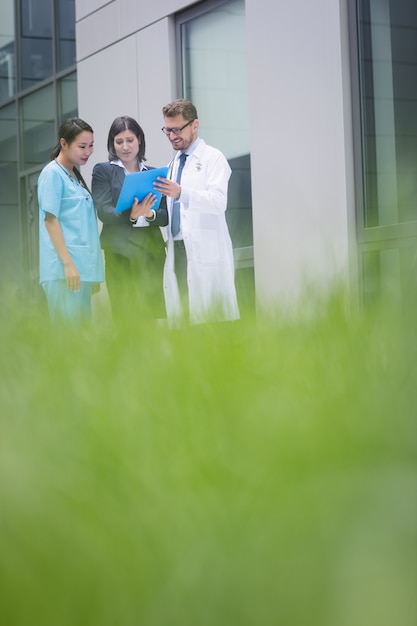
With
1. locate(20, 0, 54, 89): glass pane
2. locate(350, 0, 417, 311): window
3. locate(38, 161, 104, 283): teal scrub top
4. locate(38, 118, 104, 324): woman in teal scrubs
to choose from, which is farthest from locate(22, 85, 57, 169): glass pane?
locate(38, 161, 104, 283): teal scrub top

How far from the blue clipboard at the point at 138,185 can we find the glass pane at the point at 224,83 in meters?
2.35

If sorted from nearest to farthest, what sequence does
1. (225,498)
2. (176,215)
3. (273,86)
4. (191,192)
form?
(225,498) → (191,192) → (176,215) → (273,86)

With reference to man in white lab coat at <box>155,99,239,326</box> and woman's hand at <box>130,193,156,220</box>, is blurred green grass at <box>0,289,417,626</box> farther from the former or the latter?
woman's hand at <box>130,193,156,220</box>

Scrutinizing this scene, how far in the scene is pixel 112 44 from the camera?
9.57m

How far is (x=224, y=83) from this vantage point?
A: 810cm

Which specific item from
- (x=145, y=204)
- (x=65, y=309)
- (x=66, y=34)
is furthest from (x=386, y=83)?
(x=65, y=309)

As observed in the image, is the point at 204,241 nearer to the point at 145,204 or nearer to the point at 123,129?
the point at 145,204

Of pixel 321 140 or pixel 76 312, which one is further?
pixel 321 140

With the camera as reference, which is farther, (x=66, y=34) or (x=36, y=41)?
(x=36, y=41)

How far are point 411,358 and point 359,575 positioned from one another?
18 centimetres

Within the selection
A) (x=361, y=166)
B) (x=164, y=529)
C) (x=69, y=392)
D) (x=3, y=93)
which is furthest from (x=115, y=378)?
(x=3, y=93)

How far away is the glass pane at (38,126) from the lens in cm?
1138

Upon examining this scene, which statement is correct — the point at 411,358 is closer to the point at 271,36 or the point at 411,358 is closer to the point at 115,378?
the point at 115,378

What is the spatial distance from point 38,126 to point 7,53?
4.29 feet
